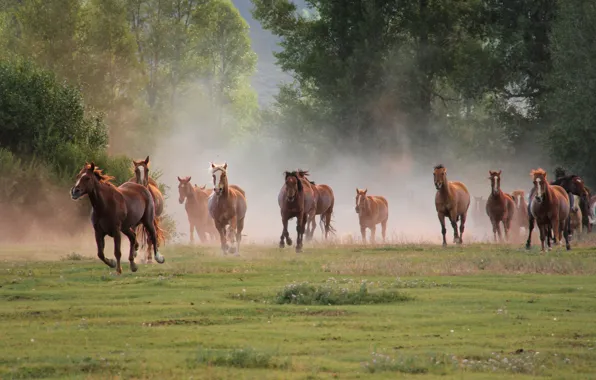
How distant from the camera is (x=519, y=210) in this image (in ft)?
164

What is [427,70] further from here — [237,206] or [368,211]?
[237,206]

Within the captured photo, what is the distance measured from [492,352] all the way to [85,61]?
2464 inches

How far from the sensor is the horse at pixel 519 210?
49.3 m

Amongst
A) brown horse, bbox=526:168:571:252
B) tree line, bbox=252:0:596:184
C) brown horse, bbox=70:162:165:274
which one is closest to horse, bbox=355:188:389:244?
tree line, bbox=252:0:596:184

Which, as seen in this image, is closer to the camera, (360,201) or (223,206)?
(223,206)

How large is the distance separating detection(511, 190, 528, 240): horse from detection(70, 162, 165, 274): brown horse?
23.9 meters

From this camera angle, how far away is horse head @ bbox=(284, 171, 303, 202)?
126ft

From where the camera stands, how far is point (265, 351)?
14430 millimetres

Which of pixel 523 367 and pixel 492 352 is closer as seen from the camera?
pixel 523 367

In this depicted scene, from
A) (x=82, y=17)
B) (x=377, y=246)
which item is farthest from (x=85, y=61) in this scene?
(x=377, y=246)

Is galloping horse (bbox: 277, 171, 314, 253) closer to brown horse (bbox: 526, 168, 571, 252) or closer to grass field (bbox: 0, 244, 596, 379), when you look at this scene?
brown horse (bbox: 526, 168, 571, 252)

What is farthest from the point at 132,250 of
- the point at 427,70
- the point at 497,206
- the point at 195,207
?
the point at 427,70

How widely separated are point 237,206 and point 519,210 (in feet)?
53.4

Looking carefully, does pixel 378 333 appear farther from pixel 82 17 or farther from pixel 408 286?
pixel 82 17
